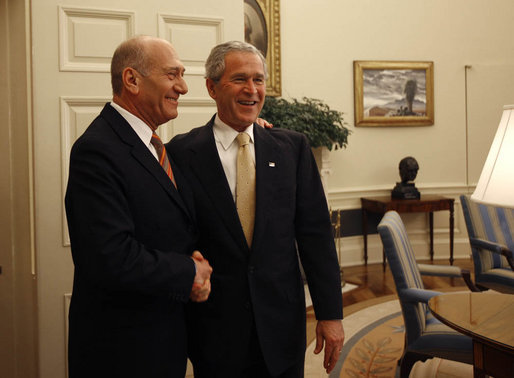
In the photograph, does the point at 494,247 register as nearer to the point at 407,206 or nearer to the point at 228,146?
the point at 407,206

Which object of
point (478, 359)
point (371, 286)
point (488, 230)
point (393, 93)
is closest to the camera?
point (478, 359)

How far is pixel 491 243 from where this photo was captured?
385 cm

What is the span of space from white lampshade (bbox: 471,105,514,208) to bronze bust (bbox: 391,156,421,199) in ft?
13.3

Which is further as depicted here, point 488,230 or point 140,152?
point 488,230

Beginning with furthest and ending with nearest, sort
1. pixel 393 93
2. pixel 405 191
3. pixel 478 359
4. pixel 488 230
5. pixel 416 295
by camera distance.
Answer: pixel 393 93
pixel 405 191
pixel 488 230
pixel 416 295
pixel 478 359

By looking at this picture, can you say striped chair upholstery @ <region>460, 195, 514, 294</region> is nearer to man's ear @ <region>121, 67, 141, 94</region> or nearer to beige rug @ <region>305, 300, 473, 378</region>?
beige rug @ <region>305, 300, 473, 378</region>

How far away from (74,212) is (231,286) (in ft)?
1.83

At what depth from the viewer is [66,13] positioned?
7.72 ft

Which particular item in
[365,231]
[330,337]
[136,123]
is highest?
[136,123]

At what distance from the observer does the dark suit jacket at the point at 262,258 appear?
1606 mm

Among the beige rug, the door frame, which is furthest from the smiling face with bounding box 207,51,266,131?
the beige rug

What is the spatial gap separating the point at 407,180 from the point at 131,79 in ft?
15.9

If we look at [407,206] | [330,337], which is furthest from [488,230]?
[330,337]

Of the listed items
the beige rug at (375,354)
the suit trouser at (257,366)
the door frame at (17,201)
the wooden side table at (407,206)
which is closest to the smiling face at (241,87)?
the suit trouser at (257,366)
